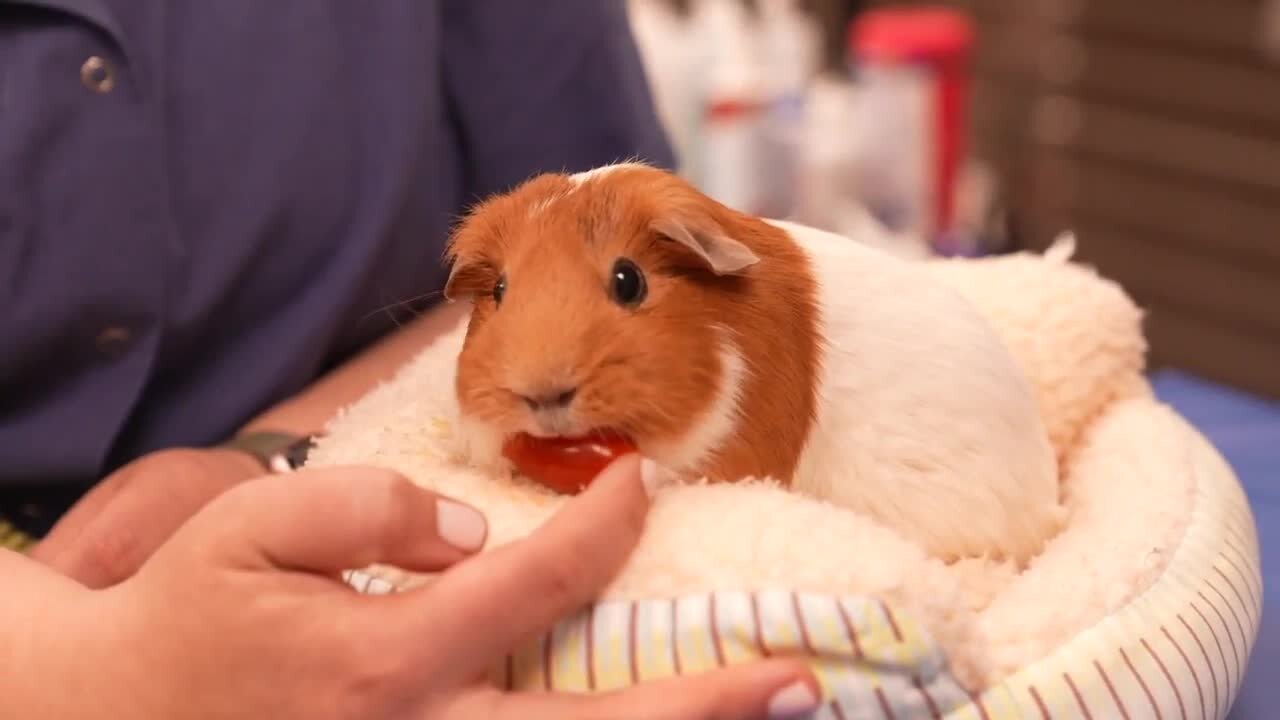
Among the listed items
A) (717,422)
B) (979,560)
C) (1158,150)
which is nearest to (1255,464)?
(979,560)

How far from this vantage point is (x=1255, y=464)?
0.83 meters

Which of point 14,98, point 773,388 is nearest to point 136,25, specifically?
point 14,98

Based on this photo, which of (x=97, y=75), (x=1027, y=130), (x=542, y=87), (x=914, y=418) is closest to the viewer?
(x=914, y=418)

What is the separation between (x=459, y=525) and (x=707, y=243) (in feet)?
0.39

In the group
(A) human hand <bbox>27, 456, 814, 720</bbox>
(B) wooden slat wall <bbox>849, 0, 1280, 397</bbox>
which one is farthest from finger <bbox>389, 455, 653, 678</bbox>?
(B) wooden slat wall <bbox>849, 0, 1280, 397</bbox>

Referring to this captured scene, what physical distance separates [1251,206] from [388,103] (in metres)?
1.54

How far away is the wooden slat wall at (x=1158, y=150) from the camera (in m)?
1.83

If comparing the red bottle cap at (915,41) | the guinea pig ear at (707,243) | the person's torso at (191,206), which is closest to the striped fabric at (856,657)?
the guinea pig ear at (707,243)

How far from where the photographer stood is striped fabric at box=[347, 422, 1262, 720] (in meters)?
0.36

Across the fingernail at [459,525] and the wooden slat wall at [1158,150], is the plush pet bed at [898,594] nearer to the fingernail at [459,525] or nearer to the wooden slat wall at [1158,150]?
the fingernail at [459,525]

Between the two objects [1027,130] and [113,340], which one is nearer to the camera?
[113,340]

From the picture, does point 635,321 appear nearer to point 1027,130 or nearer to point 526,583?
point 526,583

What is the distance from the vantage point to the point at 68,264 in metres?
0.60

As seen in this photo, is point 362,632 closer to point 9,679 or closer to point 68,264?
point 9,679
